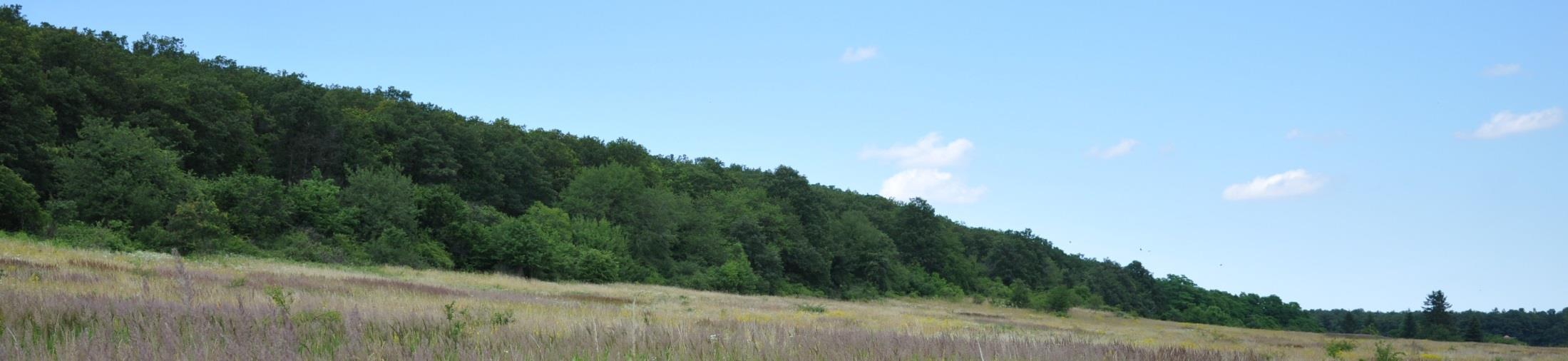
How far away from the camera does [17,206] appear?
111 feet

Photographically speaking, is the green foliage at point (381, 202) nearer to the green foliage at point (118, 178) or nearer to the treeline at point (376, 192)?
the treeline at point (376, 192)

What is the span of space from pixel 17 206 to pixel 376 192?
21730 millimetres

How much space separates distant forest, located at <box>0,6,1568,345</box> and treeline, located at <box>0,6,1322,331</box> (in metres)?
0.16

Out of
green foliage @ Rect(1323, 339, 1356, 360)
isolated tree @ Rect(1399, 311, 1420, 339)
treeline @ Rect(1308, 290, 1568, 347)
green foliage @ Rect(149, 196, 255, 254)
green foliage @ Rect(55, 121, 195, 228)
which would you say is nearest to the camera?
green foliage @ Rect(1323, 339, 1356, 360)

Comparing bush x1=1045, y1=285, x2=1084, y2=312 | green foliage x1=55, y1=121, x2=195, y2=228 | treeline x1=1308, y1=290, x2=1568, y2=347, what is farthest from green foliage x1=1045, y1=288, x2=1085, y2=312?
green foliage x1=55, y1=121, x2=195, y2=228

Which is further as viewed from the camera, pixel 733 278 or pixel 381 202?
pixel 733 278

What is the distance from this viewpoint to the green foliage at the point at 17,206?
110 feet

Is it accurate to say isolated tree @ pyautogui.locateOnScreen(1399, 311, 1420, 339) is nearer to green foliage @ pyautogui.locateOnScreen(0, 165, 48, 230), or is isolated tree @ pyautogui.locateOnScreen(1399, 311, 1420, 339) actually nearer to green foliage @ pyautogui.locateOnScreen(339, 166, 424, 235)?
green foliage @ pyautogui.locateOnScreen(339, 166, 424, 235)

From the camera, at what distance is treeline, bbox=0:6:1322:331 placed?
41.5 metres

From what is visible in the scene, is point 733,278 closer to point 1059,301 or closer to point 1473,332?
point 1059,301

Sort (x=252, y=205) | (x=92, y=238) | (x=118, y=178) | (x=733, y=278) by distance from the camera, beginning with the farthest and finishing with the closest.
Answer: (x=733, y=278)
(x=252, y=205)
(x=118, y=178)
(x=92, y=238)

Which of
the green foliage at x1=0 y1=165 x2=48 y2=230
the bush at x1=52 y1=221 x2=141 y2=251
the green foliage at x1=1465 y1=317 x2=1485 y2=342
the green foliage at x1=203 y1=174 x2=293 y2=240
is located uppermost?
the green foliage at x1=1465 y1=317 x2=1485 y2=342

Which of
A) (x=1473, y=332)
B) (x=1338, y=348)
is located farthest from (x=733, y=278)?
(x=1473, y=332)

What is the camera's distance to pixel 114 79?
5184cm
